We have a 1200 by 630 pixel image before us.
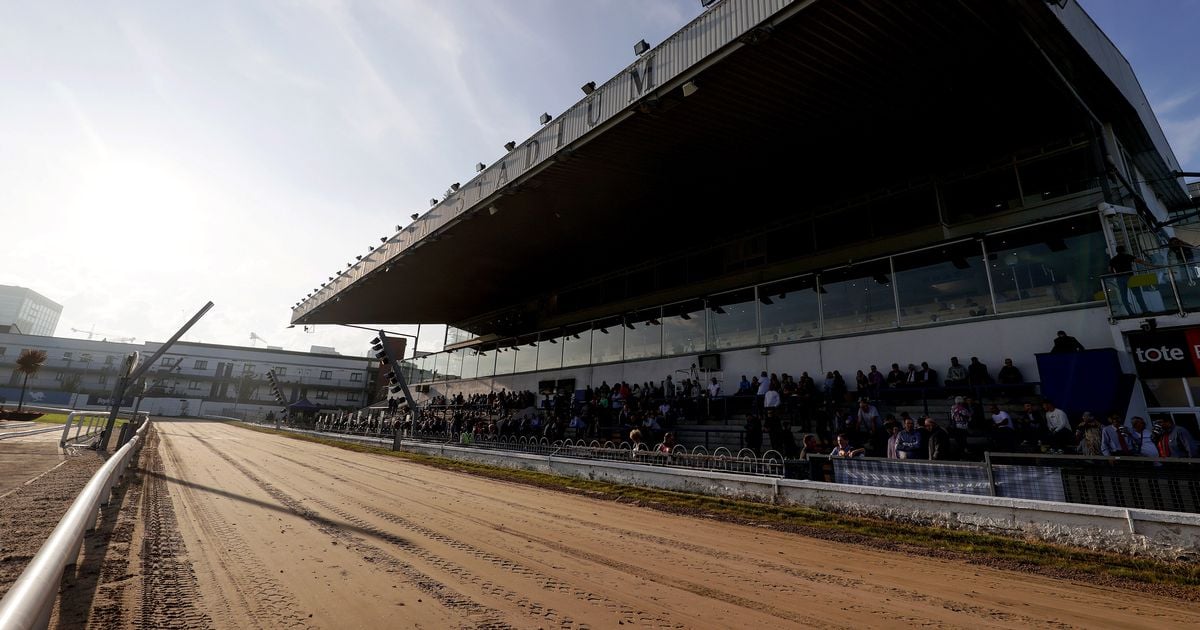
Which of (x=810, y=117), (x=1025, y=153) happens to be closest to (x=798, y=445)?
(x=810, y=117)

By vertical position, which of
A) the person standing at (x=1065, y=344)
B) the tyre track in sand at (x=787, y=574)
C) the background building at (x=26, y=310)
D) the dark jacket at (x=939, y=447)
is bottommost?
the tyre track in sand at (x=787, y=574)

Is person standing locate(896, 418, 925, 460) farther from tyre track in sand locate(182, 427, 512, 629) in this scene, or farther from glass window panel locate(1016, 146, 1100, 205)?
tyre track in sand locate(182, 427, 512, 629)

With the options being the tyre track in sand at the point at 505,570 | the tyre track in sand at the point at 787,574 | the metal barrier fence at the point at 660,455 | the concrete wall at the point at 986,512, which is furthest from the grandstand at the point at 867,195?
the tyre track in sand at the point at 505,570

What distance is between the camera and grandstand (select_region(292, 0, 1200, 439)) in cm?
911

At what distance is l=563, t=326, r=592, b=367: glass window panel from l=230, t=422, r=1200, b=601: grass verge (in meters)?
12.9

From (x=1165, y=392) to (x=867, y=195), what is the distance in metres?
8.09

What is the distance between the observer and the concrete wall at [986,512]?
5.13 m

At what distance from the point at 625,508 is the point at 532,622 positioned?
16.1ft

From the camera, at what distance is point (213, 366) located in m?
64.6

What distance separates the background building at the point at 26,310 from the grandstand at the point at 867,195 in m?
186

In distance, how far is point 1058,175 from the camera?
11.6m

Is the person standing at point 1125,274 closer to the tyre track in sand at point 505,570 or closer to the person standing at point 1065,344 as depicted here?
the person standing at point 1065,344

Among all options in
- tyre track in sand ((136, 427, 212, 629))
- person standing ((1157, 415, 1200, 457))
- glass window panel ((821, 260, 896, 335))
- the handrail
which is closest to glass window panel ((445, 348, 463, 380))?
glass window panel ((821, 260, 896, 335))

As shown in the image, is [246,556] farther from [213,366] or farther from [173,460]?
[213,366]
